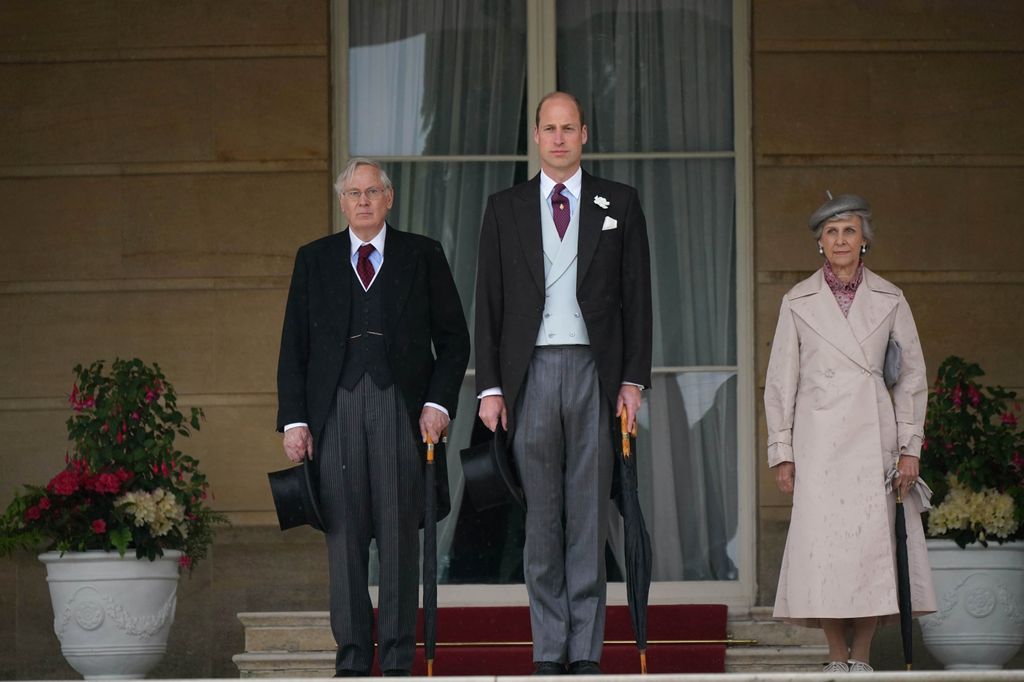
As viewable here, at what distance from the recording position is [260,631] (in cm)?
695

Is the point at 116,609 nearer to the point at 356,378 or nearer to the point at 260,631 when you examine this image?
the point at 260,631

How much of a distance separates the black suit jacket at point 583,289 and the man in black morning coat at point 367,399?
0.33 meters

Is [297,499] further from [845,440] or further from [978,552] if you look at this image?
[978,552]

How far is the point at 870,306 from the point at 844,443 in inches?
18.7

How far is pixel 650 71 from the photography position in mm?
7879

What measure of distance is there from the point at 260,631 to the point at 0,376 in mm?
1746

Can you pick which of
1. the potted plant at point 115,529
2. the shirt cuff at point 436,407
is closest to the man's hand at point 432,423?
the shirt cuff at point 436,407

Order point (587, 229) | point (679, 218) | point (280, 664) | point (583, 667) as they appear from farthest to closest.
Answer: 1. point (679, 218)
2. point (280, 664)
3. point (587, 229)
4. point (583, 667)

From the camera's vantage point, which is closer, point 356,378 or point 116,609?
point 356,378

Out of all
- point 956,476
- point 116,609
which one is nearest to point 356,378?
point 116,609

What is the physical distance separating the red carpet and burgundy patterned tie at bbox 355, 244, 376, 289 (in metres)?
1.82

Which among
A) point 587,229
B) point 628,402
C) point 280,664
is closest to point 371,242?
point 587,229

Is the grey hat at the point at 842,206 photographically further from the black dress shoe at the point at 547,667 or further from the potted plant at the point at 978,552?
the black dress shoe at the point at 547,667

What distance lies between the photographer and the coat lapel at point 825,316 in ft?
18.5
